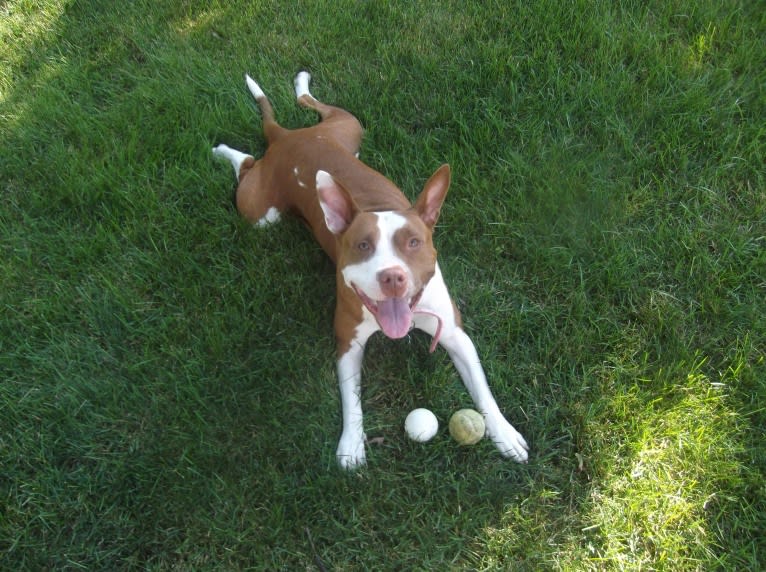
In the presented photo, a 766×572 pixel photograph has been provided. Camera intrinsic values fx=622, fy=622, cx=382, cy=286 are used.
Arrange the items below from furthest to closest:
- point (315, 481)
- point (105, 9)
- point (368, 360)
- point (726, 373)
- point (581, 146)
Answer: point (105, 9), point (581, 146), point (368, 360), point (726, 373), point (315, 481)

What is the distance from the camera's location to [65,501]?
9.42 feet

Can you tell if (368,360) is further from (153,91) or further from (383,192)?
(153,91)

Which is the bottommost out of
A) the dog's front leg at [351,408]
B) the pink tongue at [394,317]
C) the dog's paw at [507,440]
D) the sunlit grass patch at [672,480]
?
the sunlit grass patch at [672,480]

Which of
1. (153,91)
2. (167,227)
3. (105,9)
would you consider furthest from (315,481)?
(105,9)

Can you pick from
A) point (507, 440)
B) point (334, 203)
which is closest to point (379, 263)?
point (334, 203)

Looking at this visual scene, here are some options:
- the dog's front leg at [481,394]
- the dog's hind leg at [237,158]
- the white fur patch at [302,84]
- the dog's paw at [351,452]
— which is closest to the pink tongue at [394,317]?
the dog's front leg at [481,394]

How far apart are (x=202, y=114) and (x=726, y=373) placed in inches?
140

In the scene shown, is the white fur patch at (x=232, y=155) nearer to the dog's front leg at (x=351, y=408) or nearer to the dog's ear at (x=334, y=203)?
the dog's ear at (x=334, y=203)

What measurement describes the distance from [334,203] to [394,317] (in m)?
0.61

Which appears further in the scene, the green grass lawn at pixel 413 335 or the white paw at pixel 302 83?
the white paw at pixel 302 83

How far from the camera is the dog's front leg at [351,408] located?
2.92m

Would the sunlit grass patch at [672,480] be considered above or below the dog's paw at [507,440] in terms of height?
below

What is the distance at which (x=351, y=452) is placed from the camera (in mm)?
2928

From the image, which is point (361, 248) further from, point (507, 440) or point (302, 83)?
point (302, 83)
